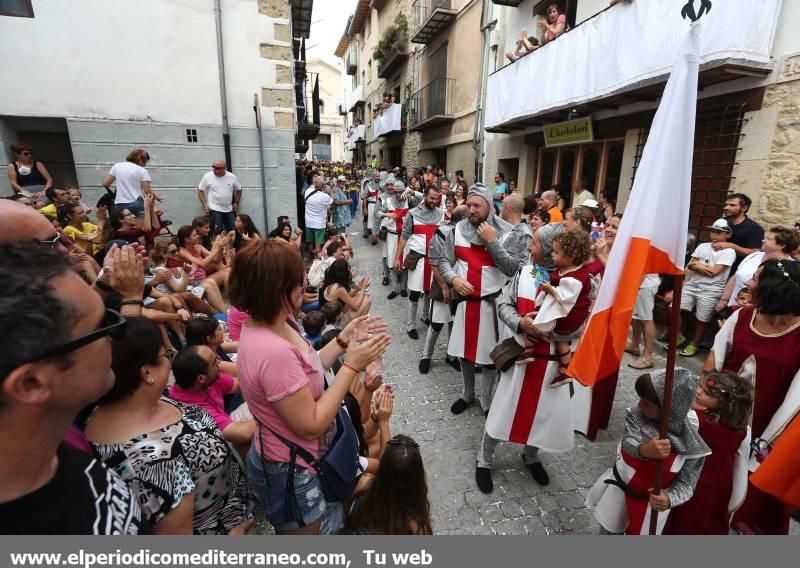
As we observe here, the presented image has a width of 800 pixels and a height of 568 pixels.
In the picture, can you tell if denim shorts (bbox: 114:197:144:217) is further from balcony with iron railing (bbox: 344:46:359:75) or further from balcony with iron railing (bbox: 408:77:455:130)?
balcony with iron railing (bbox: 344:46:359:75)

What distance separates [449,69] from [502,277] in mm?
13918

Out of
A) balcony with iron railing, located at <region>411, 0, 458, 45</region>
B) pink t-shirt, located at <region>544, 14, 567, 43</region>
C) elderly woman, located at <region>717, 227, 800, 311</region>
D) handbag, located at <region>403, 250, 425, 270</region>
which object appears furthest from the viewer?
balcony with iron railing, located at <region>411, 0, 458, 45</region>

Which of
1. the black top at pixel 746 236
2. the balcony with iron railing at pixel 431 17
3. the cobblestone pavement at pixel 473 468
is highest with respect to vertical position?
the balcony with iron railing at pixel 431 17

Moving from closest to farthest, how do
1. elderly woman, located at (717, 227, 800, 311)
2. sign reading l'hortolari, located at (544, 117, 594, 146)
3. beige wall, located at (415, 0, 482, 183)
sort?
elderly woman, located at (717, 227, 800, 311)
sign reading l'hortolari, located at (544, 117, 594, 146)
beige wall, located at (415, 0, 482, 183)

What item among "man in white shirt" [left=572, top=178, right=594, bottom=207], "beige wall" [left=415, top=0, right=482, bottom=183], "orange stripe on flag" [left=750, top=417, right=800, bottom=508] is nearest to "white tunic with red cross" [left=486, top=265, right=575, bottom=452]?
"orange stripe on flag" [left=750, top=417, right=800, bottom=508]

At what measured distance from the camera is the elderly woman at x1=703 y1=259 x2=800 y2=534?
2146mm

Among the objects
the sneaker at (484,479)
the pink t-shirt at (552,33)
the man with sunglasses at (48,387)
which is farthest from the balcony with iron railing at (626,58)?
the man with sunglasses at (48,387)

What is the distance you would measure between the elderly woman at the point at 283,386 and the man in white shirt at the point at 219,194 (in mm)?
6597

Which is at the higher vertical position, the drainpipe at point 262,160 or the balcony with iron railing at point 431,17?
the balcony with iron railing at point 431,17

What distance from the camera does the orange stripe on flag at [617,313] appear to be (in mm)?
1555

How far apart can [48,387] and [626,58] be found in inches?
312

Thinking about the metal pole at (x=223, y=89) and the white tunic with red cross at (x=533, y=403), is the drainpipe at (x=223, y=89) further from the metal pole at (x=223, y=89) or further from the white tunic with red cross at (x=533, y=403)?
the white tunic with red cross at (x=533, y=403)

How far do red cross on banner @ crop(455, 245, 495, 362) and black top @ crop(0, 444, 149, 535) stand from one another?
107 inches

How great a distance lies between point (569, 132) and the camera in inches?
351
